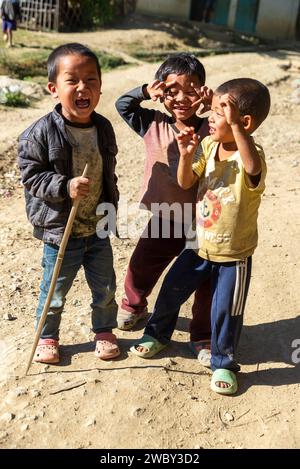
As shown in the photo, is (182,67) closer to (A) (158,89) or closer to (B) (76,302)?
(A) (158,89)

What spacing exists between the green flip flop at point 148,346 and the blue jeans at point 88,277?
18 cm

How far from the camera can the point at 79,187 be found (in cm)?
277

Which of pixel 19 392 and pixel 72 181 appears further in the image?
pixel 19 392

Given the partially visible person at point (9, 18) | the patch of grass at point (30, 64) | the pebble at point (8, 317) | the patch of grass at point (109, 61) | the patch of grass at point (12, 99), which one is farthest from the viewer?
the partially visible person at point (9, 18)

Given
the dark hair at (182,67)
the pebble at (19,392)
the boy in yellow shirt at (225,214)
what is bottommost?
the pebble at (19,392)

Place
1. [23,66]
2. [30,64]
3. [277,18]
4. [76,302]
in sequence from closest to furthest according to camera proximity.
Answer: [76,302], [23,66], [30,64], [277,18]

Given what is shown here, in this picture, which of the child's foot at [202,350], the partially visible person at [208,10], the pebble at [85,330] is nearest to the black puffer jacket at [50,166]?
the pebble at [85,330]

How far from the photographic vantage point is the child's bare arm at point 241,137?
2.65 meters

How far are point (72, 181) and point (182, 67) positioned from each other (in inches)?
32.5

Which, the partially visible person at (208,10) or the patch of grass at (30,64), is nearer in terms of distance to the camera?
the patch of grass at (30,64)

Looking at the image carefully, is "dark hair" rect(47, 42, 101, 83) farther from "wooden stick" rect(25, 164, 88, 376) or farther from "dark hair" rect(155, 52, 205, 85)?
"wooden stick" rect(25, 164, 88, 376)

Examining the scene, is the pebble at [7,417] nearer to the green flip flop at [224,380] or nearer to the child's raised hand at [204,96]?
the green flip flop at [224,380]

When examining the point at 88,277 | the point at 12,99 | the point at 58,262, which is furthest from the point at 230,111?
the point at 12,99

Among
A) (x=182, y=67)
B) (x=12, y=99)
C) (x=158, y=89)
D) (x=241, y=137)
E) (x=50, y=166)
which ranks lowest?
(x=12, y=99)
